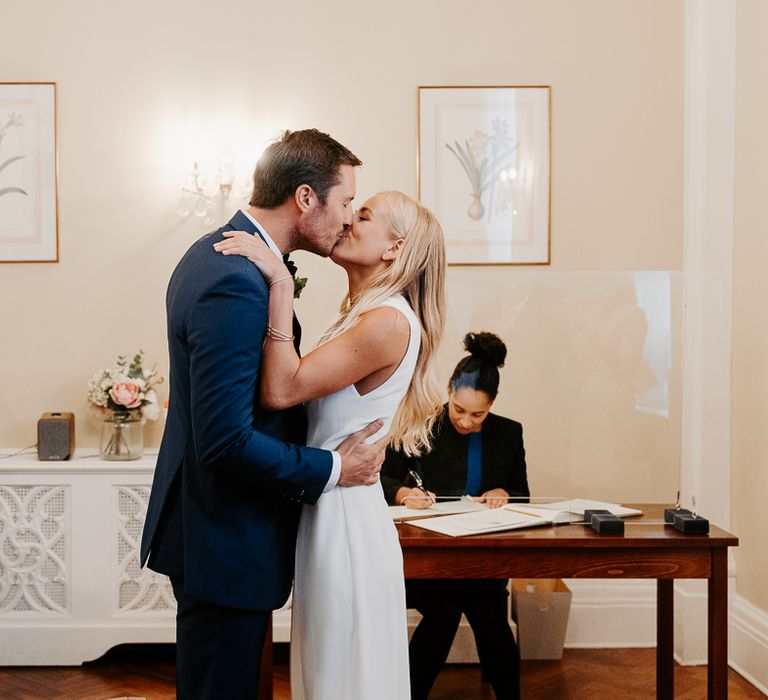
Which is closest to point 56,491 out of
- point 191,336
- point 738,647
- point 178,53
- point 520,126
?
point 178,53

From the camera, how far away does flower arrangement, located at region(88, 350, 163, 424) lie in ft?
11.2

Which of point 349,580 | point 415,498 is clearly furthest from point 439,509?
point 349,580

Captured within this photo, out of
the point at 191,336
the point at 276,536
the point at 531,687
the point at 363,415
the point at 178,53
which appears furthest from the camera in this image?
the point at 178,53

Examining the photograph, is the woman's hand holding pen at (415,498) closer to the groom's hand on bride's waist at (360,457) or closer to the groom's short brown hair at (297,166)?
the groom's hand on bride's waist at (360,457)

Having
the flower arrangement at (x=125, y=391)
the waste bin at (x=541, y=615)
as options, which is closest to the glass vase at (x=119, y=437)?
the flower arrangement at (x=125, y=391)

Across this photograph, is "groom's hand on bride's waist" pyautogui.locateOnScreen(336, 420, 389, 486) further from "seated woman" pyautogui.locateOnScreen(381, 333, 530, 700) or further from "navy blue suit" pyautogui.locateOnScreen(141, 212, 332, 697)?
"seated woman" pyautogui.locateOnScreen(381, 333, 530, 700)

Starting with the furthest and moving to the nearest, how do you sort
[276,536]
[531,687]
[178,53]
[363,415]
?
[178,53] < [531,687] < [363,415] < [276,536]

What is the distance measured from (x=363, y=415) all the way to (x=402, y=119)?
2196mm

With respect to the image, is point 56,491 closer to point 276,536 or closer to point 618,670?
point 276,536

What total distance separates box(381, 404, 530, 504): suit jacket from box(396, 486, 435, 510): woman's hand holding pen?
0.06ft

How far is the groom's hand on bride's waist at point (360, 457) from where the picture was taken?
1795mm

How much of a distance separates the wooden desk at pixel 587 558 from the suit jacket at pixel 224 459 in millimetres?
766

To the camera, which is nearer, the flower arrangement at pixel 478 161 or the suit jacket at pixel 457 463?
the suit jacket at pixel 457 463

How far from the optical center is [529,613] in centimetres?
347
